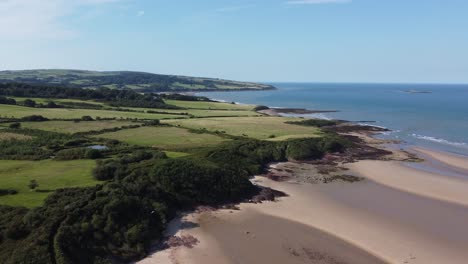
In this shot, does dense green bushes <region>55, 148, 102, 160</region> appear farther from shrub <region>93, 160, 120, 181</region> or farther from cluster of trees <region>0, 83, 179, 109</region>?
cluster of trees <region>0, 83, 179, 109</region>

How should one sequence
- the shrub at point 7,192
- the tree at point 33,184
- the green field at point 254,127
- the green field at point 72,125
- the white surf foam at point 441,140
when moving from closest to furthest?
the shrub at point 7,192
the tree at point 33,184
the green field at point 72,125
the green field at point 254,127
the white surf foam at point 441,140

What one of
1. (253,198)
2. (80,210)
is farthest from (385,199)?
(80,210)

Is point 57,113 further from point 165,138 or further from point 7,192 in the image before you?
point 7,192

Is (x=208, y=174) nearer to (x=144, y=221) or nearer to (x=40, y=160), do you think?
(x=144, y=221)

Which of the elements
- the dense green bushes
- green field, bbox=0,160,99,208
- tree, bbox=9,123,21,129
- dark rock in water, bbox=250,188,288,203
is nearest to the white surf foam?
dark rock in water, bbox=250,188,288,203

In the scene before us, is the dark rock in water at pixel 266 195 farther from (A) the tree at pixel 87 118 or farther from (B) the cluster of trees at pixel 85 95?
(B) the cluster of trees at pixel 85 95

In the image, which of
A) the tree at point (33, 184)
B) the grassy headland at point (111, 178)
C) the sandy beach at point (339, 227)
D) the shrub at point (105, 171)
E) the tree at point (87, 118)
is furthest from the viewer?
the tree at point (87, 118)

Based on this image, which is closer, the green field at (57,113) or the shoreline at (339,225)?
the shoreline at (339,225)

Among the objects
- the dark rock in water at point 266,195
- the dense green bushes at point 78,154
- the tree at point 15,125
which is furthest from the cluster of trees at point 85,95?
the dark rock in water at point 266,195
